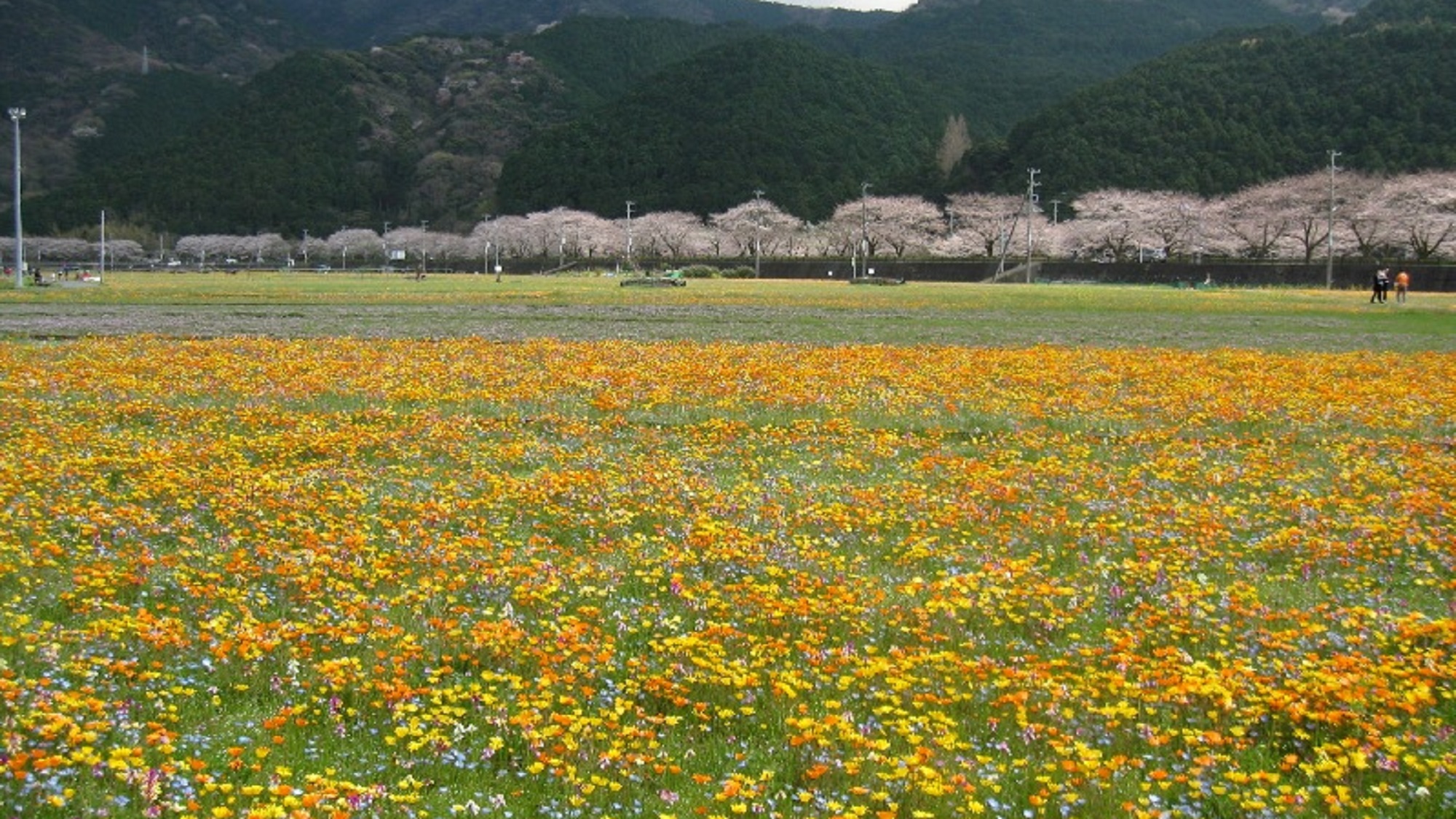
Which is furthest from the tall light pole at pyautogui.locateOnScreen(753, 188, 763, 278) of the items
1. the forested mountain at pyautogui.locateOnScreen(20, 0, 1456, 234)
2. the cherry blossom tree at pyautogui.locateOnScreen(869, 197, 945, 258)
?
the cherry blossom tree at pyautogui.locateOnScreen(869, 197, 945, 258)

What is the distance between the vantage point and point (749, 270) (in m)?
104

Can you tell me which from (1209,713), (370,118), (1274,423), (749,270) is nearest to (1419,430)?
(1274,423)

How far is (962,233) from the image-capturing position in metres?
120

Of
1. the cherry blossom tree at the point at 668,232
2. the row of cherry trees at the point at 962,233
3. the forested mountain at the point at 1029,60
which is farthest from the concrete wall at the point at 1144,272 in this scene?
the forested mountain at the point at 1029,60

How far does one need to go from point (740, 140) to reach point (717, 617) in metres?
146

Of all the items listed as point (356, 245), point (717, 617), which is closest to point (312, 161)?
point (356, 245)

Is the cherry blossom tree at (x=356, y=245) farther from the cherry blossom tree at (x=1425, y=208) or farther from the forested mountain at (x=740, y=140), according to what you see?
the cherry blossom tree at (x=1425, y=208)

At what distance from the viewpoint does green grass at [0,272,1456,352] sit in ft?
93.8

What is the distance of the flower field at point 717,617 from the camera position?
191 inches

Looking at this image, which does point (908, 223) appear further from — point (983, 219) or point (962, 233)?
point (983, 219)

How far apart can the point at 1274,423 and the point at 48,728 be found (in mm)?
13939

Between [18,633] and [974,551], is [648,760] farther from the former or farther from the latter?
[974,551]

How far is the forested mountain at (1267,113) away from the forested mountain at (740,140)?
24.4m

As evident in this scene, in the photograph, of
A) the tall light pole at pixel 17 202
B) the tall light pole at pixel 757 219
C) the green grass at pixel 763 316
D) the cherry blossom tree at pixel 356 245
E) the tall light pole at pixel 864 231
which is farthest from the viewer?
the cherry blossom tree at pixel 356 245
